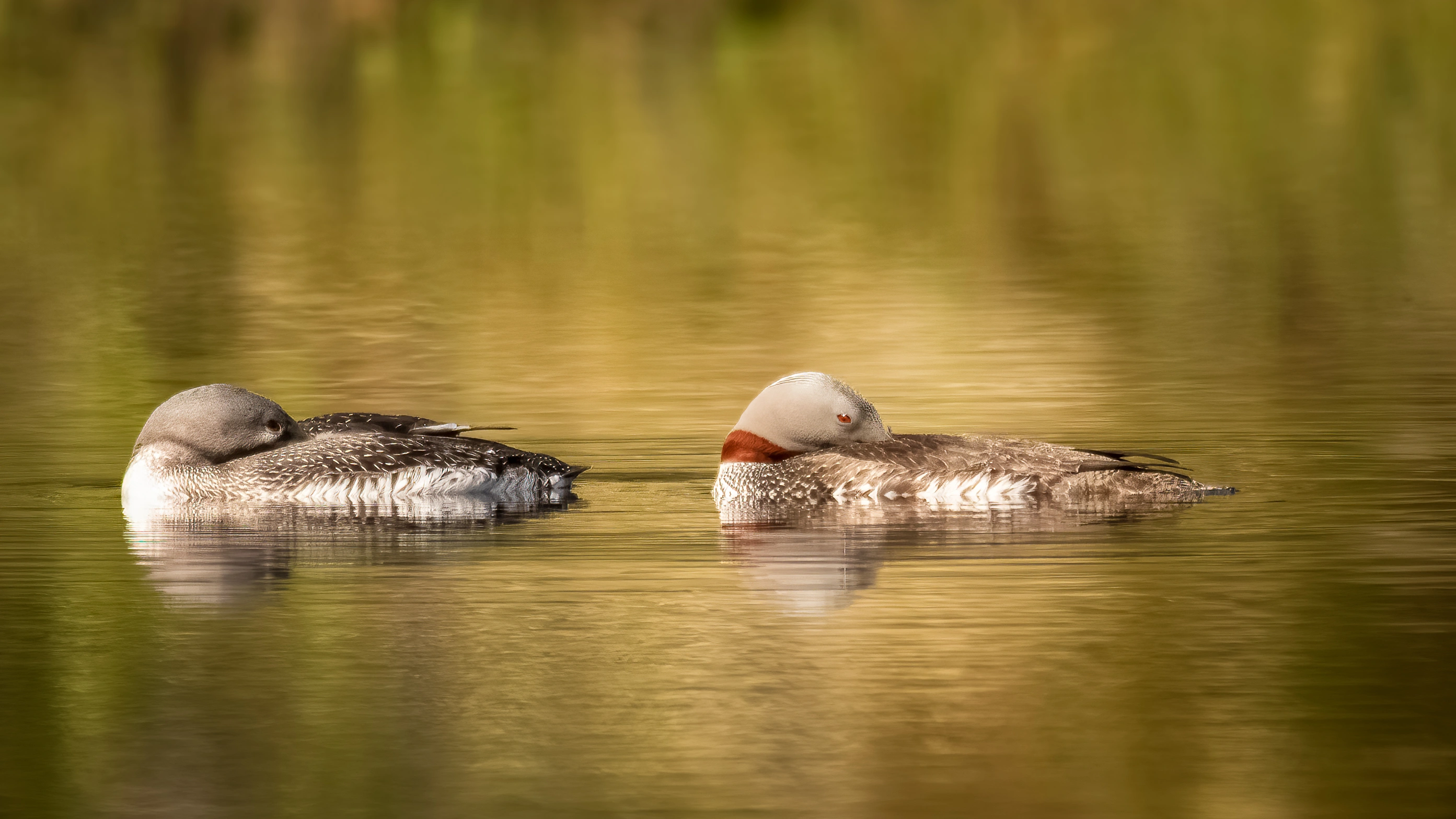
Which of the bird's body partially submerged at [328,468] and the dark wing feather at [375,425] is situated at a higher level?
the dark wing feather at [375,425]

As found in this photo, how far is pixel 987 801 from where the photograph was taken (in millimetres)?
7695

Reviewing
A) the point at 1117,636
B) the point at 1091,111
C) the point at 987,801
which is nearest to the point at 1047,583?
the point at 1117,636

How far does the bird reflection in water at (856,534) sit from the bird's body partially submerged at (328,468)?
116cm

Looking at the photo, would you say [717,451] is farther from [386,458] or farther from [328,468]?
[328,468]

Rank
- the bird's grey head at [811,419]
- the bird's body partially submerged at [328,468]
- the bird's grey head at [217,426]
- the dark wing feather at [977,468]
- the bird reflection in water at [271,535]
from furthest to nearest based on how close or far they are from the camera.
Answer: the bird's grey head at [217,426] < the bird's grey head at [811,419] < the bird's body partially submerged at [328,468] < the dark wing feather at [977,468] < the bird reflection in water at [271,535]

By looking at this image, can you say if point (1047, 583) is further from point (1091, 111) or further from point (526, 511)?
point (1091, 111)

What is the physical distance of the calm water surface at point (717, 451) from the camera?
8.30 metres

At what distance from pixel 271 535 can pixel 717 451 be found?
3.19m

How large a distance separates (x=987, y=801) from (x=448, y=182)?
104 ft

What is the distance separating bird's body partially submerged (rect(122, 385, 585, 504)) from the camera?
13.9m

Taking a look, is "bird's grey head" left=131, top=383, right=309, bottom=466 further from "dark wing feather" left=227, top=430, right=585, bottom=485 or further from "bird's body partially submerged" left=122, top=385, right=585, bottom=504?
"dark wing feather" left=227, top=430, right=585, bottom=485

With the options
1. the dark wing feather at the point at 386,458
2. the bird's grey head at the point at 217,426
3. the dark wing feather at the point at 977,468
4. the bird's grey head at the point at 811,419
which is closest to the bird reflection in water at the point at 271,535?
the dark wing feather at the point at 386,458

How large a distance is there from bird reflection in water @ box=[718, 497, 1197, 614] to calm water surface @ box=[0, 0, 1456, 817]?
0.18 ft

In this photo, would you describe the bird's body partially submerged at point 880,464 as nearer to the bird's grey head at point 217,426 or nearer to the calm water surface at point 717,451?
the calm water surface at point 717,451
